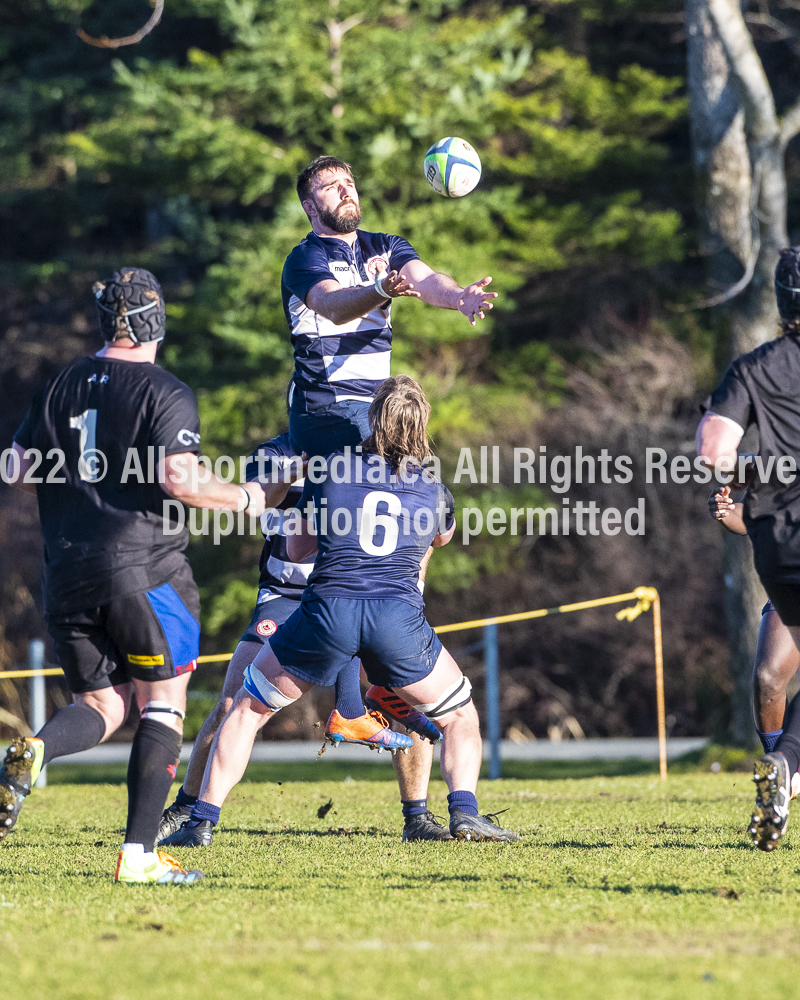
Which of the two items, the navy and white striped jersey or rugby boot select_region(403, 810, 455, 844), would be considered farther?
the navy and white striped jersey

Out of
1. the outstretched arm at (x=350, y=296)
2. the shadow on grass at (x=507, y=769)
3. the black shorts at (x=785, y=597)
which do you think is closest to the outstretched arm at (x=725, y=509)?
the black shorts at (x=785, y=597)

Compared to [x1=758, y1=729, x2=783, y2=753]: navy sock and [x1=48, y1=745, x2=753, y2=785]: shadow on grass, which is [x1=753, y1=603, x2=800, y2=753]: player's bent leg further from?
[x1=48, y1=745, x2=753, y2=785]: shadow on grass

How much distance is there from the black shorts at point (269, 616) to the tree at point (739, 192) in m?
7.43

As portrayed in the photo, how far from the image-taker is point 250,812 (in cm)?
713

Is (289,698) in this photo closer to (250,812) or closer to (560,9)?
(250,812)

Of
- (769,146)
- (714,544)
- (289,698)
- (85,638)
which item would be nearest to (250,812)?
(289,698)

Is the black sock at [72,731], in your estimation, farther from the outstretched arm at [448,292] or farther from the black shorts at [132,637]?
the outstretched arm at [448,292]

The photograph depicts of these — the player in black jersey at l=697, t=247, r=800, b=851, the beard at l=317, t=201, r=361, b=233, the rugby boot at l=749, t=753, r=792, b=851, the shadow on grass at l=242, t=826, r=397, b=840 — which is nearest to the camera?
the rugby boot at l=749, t=753, r=792, b=851

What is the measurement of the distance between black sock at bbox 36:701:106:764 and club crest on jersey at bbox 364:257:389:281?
2399 mm

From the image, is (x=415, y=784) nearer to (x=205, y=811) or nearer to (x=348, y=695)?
(x=348, y=695)

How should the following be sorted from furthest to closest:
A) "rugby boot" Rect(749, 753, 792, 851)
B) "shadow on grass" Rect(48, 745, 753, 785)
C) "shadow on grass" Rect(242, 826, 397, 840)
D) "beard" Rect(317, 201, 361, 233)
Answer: "shadow on grass" Rect(48, 745, 753, 785) < "shadow on grass" Rect(242, 826, 397, 840) < "beard" Rect(317, 201, 361, 233) < "rugby boot" Rect(749, 753, 792, 851)

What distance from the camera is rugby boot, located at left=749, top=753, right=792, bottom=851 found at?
409 centimetres

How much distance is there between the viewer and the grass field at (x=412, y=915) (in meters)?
2.96

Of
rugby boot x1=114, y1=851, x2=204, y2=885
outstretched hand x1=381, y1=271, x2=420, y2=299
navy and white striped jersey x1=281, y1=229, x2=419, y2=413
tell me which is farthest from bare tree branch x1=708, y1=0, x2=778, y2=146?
rugby boot x1=114, y1=851, x2=204, y2=885
